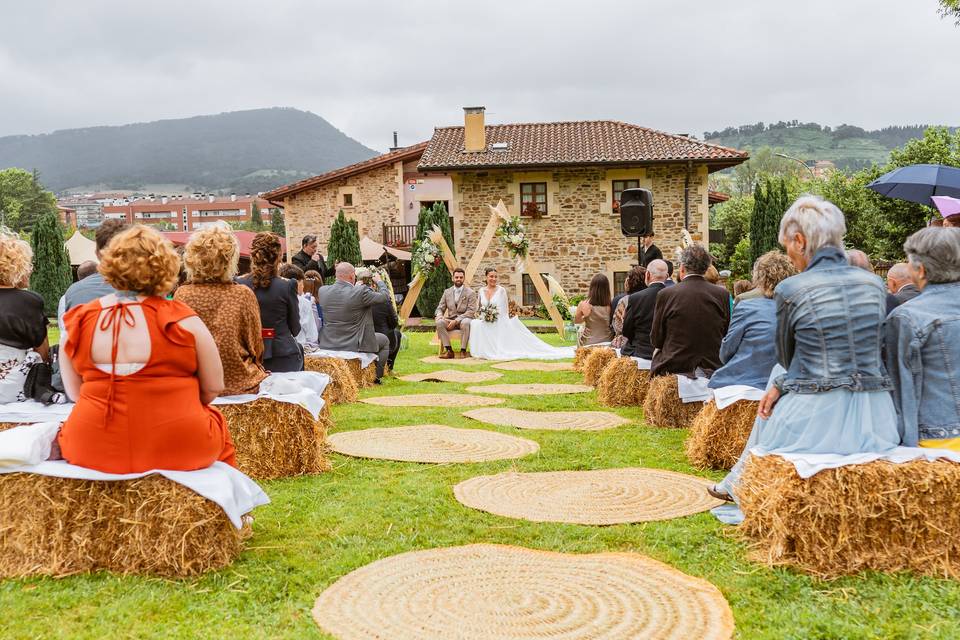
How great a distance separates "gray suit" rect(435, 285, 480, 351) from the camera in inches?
562

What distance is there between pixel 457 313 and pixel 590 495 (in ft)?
32.6

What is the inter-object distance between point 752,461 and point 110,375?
2998mm

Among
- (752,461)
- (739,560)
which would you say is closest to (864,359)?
(752,461)

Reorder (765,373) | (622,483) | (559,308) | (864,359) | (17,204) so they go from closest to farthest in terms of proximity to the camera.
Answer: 1. (864,359)
2. (622,483)
3. (765,373)
4. (559,308)
5. (17,204)

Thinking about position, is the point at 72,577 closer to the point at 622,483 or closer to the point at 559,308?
the point at 622,483

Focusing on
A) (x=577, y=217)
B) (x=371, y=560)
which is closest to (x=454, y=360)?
(x=371, y=560)

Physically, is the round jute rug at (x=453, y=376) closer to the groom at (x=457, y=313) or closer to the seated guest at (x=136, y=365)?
the groom at (x=457, y=313)

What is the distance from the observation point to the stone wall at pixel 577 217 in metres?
25.1

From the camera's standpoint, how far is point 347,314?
9711 millimetres

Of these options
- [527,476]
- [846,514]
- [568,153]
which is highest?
[568,153]

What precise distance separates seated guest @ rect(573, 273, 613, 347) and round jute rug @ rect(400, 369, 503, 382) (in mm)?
1466

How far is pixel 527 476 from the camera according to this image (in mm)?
5371

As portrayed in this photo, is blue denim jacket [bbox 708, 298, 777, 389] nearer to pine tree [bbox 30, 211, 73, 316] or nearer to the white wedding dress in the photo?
the white wedding dress

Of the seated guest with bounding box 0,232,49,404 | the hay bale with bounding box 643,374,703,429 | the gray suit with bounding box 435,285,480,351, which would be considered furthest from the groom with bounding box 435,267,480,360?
the seated guest with bounding box 0,232,49,404
